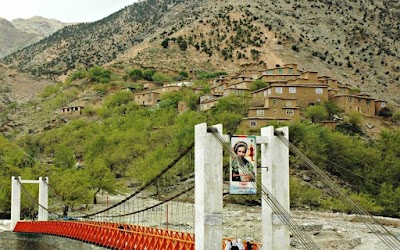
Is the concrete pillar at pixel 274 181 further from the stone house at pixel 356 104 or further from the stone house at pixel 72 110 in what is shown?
the stone house at pixel 72 110

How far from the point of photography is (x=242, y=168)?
39.3 ft

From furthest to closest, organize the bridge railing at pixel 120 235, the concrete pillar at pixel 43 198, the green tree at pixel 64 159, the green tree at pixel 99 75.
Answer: the green tree at pixel 99 75, the green tree at pixel 64 159, the concrete pillar at pixel 43 198, the bridge railing at pixel 120 235

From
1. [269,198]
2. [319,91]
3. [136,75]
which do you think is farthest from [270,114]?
[136,75]

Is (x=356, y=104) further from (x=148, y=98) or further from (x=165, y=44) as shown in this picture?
(x=165, y=44)

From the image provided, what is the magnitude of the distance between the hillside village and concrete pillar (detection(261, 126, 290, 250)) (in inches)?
1208

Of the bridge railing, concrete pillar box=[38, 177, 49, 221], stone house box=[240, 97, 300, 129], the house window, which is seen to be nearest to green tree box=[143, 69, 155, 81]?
the house window

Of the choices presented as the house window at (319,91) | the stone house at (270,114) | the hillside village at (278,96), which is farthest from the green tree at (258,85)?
the stone house at (270,114)

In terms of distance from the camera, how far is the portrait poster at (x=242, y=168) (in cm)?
1192

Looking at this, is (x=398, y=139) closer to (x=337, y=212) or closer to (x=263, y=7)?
(x=337, y=212)

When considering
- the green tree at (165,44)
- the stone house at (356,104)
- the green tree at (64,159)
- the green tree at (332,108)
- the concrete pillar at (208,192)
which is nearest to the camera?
the concrete pillar at (208,192)

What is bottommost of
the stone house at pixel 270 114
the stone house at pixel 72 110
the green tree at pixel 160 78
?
the stone house at pixel 270 114

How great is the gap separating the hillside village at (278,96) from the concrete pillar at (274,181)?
30.7 m

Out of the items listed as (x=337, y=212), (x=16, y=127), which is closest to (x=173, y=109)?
(x=16, y=127)

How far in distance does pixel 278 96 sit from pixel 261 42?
119 feet
